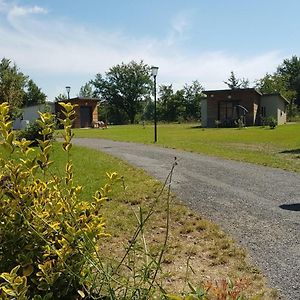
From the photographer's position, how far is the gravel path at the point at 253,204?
431 centimetres

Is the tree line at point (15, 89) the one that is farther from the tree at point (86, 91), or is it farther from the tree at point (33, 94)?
the tree at point (86, 91)

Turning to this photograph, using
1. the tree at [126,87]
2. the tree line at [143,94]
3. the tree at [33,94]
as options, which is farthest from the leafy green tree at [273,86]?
the tree at [33,94]

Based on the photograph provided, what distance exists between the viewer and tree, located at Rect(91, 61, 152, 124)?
76.2 metres

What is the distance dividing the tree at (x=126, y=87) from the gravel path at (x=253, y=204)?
63536 mm

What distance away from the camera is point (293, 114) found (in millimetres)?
63562

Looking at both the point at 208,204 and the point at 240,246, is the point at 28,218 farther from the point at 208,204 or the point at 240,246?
the point at 208,204

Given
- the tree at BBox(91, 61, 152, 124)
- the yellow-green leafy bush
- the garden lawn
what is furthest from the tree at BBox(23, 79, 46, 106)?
the yellow-green leafy bush

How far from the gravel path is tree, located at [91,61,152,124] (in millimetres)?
63536

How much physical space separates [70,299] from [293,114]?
216 feet

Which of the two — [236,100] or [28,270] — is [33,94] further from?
[28,270]

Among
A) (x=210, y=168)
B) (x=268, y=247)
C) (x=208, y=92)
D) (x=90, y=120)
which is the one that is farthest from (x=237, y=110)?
(x=268, y=247)

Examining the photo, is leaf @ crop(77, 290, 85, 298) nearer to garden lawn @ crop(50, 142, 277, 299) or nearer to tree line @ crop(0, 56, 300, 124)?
garden lawn @ crop(50, 142, 277, 299)

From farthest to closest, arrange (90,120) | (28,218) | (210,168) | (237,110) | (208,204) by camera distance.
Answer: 1. (90,120)
2. (237,110)
3. (210,168)
4. (208,204)
5. (28,218)

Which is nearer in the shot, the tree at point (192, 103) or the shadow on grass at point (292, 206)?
the shadow on grass at point (292, 206)
